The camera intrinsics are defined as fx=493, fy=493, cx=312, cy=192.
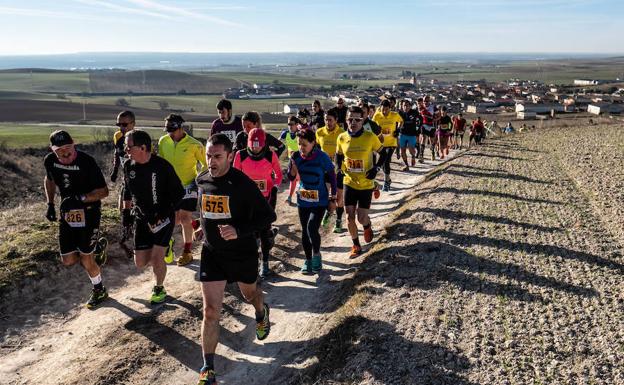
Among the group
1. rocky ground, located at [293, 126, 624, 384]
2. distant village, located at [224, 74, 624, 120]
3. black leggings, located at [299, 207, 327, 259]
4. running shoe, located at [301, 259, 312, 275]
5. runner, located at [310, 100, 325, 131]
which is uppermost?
distant village, located at [224, 74, 624, 120]

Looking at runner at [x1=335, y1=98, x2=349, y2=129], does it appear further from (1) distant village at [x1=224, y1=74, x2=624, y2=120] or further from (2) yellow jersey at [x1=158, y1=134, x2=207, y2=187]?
(1) distant village at [x1=224, y1=74, x2=624, y2=120]

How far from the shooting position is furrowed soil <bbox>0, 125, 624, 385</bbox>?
5.34 meters

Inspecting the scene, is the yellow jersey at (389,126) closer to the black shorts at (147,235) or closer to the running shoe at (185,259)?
the running shoe at (185,259)

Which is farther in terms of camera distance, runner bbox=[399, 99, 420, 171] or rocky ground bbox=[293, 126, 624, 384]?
runner bbox=[399, 99, 420, 171]

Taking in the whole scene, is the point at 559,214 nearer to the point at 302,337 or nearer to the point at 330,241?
the point at 330,241

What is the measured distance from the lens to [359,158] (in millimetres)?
9008

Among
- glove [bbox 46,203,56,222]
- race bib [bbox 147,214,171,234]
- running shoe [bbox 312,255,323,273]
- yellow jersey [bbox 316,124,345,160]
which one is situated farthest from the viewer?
yellow jersey [bbox 316,124,345,160]

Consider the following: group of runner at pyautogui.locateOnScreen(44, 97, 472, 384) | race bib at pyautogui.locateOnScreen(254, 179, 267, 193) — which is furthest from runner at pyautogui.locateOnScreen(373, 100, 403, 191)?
race bib at pyautogui.locateOnScreen(254, 179, 267, 193)

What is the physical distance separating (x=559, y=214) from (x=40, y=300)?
10081 mm

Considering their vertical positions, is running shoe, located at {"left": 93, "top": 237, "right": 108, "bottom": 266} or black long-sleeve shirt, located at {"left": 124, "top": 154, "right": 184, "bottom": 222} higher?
black long-sleeve shirt, located at {"left": 124, "top": 154, "right": 184, "bottom": 222}

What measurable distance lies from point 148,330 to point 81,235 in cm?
187

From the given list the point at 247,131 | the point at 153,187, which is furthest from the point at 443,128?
the point at 153,187

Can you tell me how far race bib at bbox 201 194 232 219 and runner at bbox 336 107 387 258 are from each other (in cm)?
404

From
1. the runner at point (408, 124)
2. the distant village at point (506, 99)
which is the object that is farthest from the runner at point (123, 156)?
the distant village at point (506, 99)
